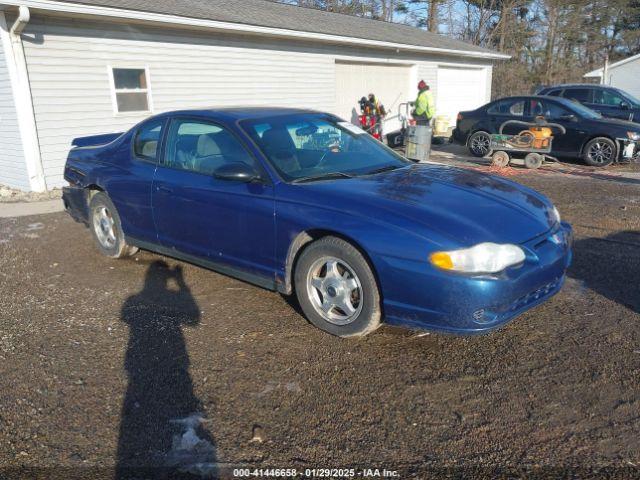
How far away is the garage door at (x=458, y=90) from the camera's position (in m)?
20.6

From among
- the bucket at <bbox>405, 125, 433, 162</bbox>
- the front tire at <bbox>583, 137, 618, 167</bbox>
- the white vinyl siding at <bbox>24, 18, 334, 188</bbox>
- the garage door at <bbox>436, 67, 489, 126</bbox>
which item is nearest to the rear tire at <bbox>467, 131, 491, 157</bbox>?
the front tire at <bbox>583, 137, 618, 167</bbox>

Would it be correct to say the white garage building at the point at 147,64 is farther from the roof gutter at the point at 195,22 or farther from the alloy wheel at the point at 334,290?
the alloy wheel at the point at 334,290

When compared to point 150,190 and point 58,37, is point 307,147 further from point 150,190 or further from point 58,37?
point 58,37

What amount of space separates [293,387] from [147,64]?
9.51 metres

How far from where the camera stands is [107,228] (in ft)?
18.7

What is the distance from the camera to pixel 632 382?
3162 mm

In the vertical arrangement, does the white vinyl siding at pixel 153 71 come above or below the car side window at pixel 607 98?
above

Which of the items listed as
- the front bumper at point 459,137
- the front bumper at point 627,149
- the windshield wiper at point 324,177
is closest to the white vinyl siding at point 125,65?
the front bumper at point 459,137

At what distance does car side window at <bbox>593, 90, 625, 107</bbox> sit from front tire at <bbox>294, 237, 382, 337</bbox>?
14.0 m

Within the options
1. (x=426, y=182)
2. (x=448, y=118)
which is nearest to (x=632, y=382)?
(x=426, y=182)

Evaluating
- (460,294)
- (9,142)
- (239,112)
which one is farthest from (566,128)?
(9,142)

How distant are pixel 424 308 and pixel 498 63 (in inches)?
1397

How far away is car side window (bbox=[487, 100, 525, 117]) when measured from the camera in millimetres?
13031

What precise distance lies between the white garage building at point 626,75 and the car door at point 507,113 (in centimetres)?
2591
